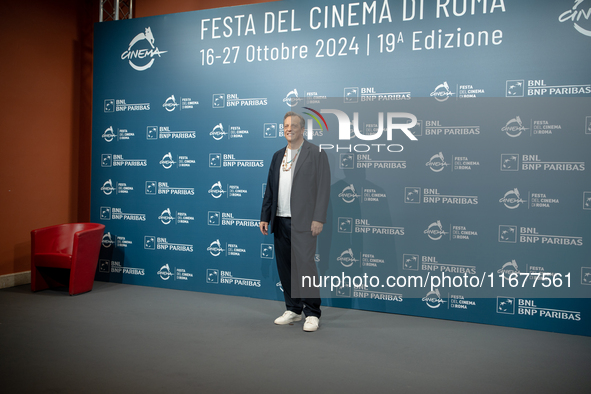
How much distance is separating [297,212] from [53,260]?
2.74 metres

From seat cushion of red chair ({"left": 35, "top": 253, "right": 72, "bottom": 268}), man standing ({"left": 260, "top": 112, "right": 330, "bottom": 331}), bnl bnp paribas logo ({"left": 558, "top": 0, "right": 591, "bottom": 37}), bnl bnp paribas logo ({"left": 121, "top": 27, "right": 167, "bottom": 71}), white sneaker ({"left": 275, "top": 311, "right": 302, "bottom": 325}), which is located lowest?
white sneaker ({"left": 275, "top": 311, "right": 302, "bottom": 325})

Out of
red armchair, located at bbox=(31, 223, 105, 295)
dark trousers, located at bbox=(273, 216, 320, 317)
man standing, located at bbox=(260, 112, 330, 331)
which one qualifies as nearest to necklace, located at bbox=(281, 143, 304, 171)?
man standing, located at bbox=(260, 112, 330, 331)

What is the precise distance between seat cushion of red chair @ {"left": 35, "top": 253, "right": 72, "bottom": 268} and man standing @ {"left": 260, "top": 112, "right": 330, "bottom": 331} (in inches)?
86.0

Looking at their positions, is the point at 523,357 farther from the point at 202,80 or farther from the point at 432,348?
the point at 202,80

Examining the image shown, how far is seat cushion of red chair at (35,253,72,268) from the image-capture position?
4.39 meters

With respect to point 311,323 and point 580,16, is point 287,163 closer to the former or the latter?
point 311,323

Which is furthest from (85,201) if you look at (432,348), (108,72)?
(432,348)

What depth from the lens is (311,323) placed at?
3518 millimetres

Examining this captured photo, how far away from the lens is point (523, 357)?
303 centimetres

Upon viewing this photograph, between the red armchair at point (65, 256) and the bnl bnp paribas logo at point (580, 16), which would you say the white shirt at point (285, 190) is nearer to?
the red armchair at point (65, 256)

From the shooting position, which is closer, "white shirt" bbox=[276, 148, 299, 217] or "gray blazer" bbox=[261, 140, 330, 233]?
"gray blazer" bbox=[261, 140, 330, 233]

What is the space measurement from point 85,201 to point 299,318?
3539mm

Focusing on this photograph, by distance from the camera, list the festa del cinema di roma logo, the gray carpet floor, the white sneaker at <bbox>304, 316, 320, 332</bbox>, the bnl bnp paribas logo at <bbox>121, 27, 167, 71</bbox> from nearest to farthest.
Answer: the gray carpet floor → the white sneaker at <bbox>304, 316, 320, 332</bbox> → the festa del cinema di roma logo → the bnl bnp paribas logo at <bbox>121, 27, 167, 71</bbox>

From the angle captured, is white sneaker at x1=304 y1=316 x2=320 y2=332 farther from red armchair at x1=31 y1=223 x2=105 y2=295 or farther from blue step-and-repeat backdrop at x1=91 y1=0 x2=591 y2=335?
red armchair at x1=31 y1=223 x2=105 y2=295
